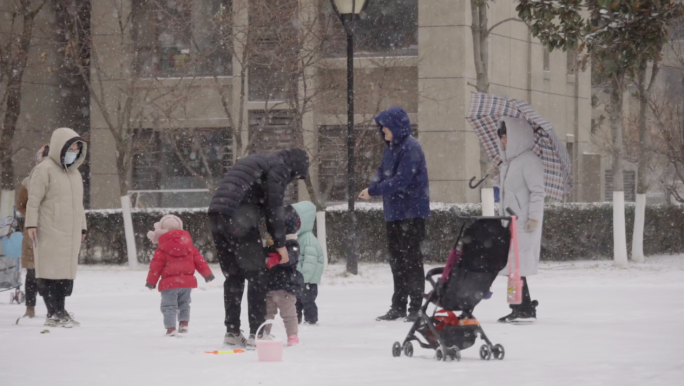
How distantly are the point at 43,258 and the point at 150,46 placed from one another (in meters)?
12.6

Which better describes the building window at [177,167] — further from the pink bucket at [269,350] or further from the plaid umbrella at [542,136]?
the pink bucket at [269,350]

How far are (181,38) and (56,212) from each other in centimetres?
1229

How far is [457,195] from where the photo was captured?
75.7ft

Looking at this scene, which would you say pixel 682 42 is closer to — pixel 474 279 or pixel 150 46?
pixel 150 46

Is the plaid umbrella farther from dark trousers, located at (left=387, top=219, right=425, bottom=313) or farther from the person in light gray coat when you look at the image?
dark trousers, located at (left=387, top=219, right=425, bottom=313)

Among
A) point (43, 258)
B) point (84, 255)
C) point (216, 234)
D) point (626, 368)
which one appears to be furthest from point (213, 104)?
point (626, 368)

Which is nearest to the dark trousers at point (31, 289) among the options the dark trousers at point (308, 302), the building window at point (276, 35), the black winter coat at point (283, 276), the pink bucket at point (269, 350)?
the dark trousers at point (308, 302)

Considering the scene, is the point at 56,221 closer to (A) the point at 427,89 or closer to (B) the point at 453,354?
(B) the point at 453,354

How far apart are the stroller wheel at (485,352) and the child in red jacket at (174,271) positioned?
9.05 feet

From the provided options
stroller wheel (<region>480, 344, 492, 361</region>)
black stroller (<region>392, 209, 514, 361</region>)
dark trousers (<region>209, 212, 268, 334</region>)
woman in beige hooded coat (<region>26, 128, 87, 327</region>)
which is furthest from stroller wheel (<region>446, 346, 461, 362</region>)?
woman in beige hooded coat (<region>26, 128, 87, 327</region>)

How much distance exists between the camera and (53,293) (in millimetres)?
10945

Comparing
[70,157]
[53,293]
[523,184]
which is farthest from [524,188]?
[53,293]

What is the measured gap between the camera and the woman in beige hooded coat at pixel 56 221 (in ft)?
35.7

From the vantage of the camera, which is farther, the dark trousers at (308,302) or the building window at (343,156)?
the building window at (343,156)
